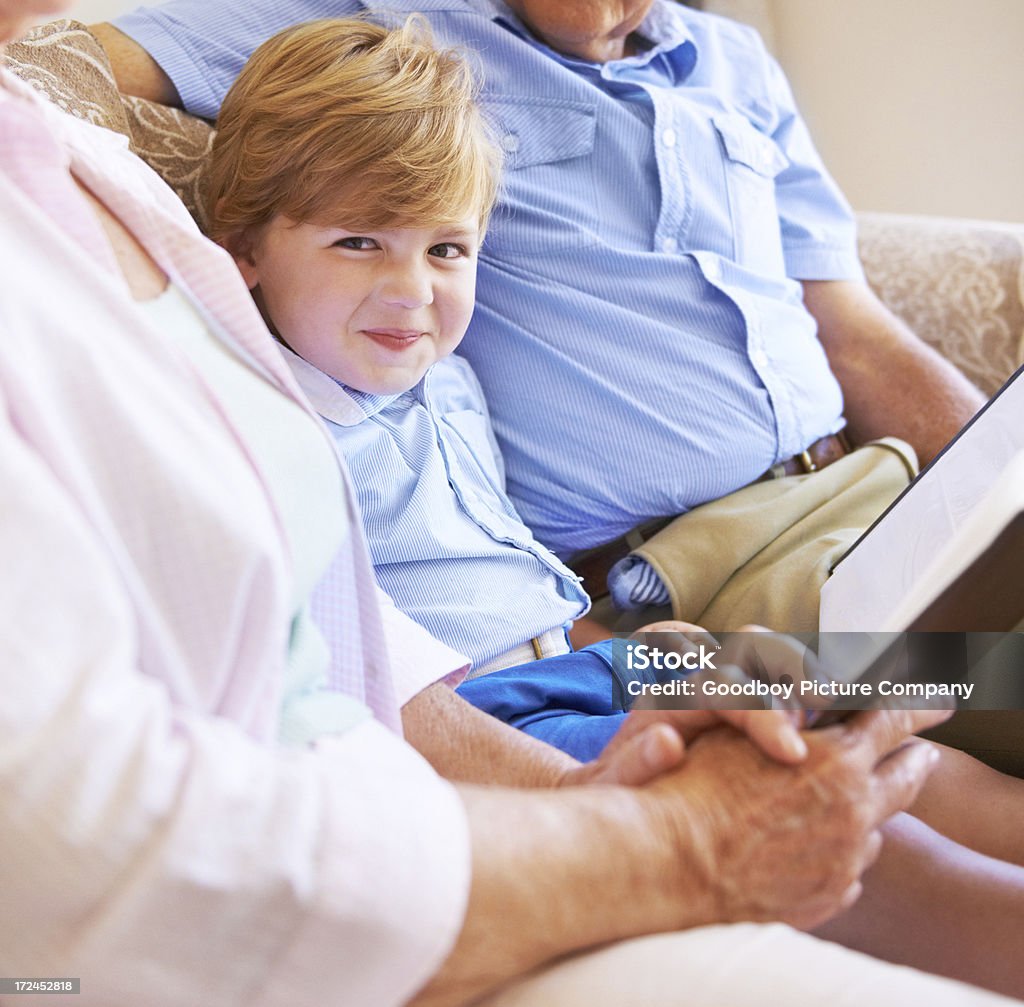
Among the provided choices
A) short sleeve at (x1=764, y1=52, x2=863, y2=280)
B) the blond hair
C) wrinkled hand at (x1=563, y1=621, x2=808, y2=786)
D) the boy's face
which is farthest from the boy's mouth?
short sleeve at (x1=764, y1=52, x2=863, y2=280)

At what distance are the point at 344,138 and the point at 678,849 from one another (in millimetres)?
784

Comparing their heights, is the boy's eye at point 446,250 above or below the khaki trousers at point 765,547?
above

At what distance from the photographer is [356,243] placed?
1.17 m

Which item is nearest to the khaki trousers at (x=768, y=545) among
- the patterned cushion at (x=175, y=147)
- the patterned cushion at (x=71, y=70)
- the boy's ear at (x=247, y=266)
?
the boy's ear at (x=247, y=266)

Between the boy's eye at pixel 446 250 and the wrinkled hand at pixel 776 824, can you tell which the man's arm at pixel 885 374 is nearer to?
the boy's eye at pixel 446 250

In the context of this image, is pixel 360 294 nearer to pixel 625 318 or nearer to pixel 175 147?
pixel 175 147

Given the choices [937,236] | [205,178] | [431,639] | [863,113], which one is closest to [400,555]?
[431,639]

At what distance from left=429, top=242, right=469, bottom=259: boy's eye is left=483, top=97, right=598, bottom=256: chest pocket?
203 millimetres

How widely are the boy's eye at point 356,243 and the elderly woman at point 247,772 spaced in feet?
1.10

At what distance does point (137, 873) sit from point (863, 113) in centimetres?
246

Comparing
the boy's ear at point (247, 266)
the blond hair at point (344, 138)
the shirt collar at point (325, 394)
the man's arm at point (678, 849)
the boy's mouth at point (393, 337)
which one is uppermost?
the blond hair at point (344, 138)

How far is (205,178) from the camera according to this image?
127 cm

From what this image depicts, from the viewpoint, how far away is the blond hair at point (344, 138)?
1.14m

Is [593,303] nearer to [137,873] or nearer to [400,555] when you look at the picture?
[400,555]
